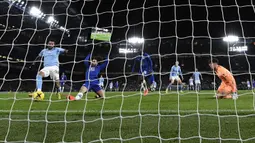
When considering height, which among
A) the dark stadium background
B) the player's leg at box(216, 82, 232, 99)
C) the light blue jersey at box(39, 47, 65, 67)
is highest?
the dark stadium background

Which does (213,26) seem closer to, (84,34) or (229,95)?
(84,34)

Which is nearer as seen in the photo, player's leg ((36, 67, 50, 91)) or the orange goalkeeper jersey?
player's leg ((36, 67, 50, 91))

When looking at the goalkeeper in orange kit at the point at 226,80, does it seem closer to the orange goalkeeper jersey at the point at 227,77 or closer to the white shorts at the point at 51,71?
the orange goalkeeper jersey at the point at 227,77

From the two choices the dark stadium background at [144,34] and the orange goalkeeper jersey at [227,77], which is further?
the dark stadium background at [144,34]

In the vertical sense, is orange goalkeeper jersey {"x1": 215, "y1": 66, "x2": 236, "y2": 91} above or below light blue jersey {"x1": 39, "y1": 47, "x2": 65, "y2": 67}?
below

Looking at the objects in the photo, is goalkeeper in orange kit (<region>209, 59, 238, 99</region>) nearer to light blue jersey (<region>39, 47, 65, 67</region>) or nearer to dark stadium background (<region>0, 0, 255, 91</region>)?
light blue jersey (<region>39, 47, 65, 67</region>)

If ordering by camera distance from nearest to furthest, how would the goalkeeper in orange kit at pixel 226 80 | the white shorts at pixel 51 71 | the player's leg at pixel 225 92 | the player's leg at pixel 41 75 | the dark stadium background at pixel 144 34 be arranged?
the player's leg at pixel 41 75
the white shorts at pixel 51 71
the goalkeeper in orange kit at pixel 226 80
the player's leg at pixel 225 92
the dark stadium background at pixel 144 34

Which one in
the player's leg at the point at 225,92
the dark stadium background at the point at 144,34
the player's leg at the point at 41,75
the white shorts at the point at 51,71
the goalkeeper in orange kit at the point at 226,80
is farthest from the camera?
the dark stadium background at the point at 144,34

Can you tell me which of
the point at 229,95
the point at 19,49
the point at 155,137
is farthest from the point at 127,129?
the point at 19,49

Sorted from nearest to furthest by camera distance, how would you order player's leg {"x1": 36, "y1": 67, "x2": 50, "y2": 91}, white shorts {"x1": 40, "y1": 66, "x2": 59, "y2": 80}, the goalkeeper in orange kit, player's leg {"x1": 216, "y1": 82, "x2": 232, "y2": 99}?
player's leg {"x1": 36, "y1": 67, "x2": 50, "y2": 91} < white shorts {"x1": 40, "y1": 66, "x2": 59, "y2": 80} < the goalkeeper in orange kit < player's leg {"x1": 216, "y1": 82, "x2": 232, "y2": 99}

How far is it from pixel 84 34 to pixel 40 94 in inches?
1106

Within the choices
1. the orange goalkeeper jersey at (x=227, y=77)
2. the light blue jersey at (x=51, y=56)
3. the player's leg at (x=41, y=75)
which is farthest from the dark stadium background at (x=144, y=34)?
the orange goalkeeper jersey at (x=227, y=77)

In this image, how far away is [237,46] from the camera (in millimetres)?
31516

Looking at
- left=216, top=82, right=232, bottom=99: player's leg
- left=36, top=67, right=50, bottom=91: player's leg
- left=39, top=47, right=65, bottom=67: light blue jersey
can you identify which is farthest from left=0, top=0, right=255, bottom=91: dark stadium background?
left=216, top=82, right=232, bottom=99: player's leg
